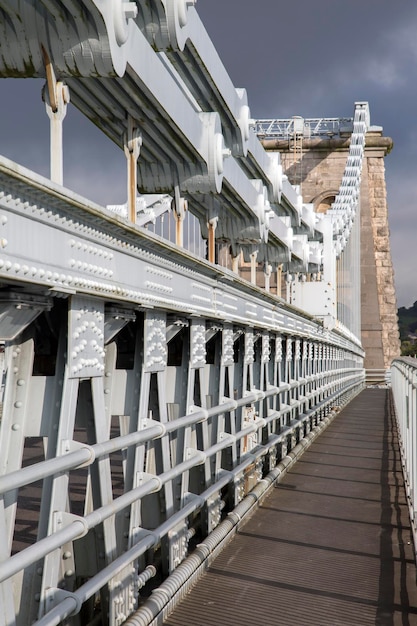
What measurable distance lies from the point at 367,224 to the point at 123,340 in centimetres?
4271

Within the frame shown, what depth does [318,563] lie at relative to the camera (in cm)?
555

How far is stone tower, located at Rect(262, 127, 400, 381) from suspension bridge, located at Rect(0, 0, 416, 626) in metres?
38.1

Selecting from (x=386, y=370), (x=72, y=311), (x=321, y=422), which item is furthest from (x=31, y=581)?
(x=386, y=370)

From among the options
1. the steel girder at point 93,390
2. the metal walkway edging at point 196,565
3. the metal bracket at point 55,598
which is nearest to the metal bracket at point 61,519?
the steel girder at point 93,390

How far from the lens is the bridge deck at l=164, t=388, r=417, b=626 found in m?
4.57

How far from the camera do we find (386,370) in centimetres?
4406

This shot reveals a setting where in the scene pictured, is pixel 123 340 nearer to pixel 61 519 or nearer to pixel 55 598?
pixel 61 519

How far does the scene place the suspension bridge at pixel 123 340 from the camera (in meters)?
3.22

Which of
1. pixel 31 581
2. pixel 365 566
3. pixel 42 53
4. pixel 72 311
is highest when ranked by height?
pixel 42 53

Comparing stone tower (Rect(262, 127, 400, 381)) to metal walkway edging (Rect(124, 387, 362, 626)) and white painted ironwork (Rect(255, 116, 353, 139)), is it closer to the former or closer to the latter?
white painted ironwork (Rect(255, 116, 353, 139))

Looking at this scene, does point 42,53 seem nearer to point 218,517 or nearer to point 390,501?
point 218,517

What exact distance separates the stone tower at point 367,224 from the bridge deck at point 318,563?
3756 centimetres

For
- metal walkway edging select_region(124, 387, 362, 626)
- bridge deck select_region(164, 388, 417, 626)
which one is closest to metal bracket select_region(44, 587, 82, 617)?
metal walkway edging select_region(124, 387, 362, 626)

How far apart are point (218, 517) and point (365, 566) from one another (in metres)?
1.18
